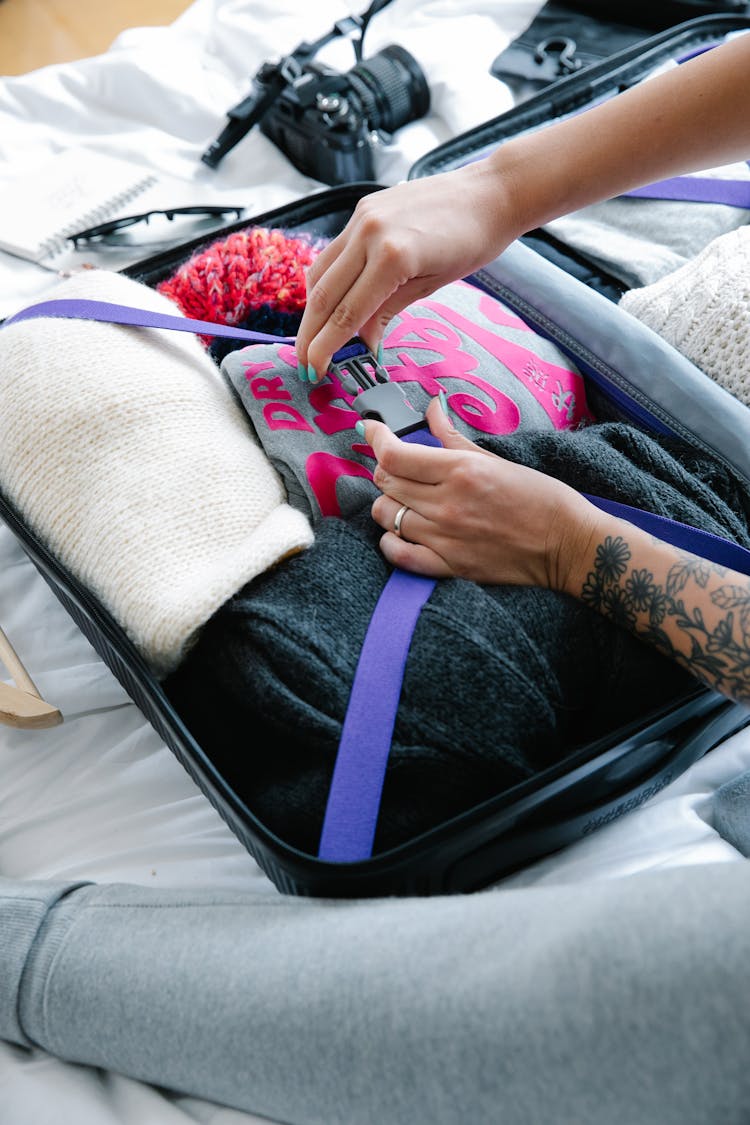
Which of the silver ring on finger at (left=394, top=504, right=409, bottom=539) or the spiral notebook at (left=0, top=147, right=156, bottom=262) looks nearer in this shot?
the silver ring on finger at (left=394, top=504, right=409, bottom=539)

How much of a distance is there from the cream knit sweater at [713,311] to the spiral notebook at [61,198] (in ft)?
1.88

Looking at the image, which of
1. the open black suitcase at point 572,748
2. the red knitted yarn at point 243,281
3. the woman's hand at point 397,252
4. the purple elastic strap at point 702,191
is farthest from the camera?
the purple elastic strap at point 702,191

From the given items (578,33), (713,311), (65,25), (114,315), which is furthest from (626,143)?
(65,25)

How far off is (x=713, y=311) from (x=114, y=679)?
1.66ft

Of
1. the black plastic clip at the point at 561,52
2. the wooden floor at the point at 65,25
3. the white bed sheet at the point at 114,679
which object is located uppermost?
the wooden floor at the point at 65,25

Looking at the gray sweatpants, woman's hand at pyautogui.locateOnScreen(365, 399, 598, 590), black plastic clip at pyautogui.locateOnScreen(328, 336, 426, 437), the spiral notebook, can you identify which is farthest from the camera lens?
the gray sweatpants

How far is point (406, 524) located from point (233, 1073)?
0.93 feet

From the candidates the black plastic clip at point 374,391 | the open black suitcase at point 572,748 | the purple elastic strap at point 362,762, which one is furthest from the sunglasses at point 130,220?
the purple elastic strap at point 362,762

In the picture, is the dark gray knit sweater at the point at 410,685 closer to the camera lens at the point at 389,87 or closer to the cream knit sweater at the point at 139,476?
the cream knit sweater at the point at 139,476

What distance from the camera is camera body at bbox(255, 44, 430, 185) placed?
94cm

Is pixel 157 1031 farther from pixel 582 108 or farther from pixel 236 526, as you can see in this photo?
pixel 582 108

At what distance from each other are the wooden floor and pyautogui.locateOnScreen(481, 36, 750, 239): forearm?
3.31 feet

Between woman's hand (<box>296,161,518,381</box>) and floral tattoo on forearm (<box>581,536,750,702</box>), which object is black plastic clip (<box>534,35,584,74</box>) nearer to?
woman's hand (<box>296,161,518,381</box>)

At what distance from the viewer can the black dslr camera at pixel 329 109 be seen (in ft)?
3.08
